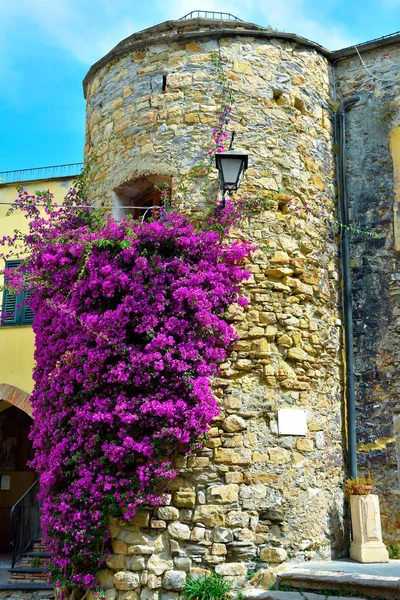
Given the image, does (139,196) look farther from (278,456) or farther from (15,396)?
(15,396)

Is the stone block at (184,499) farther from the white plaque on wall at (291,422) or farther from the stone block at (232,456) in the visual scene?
the white plaque on wall at (291,422)

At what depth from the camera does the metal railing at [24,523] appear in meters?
9.75

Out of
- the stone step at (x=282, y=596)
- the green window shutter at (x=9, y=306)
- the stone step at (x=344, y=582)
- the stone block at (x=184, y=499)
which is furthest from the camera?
the green window shutter at (x=9, y=306)

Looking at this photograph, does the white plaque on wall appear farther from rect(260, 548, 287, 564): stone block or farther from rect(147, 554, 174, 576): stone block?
rect(147, 554, 174, 576): stone block

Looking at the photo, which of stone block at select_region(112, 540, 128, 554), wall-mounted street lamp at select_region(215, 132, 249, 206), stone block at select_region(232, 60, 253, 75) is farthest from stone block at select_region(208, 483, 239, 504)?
stone block at select_region(232, 60, 253, 75)

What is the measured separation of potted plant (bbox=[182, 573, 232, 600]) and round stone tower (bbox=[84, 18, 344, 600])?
0.09 metres

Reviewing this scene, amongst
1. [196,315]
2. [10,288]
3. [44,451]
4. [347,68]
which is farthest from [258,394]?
[347,68]

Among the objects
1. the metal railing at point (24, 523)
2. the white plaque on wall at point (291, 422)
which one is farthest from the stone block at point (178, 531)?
the metal railing at point (24, 523)

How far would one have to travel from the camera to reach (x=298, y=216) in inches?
281

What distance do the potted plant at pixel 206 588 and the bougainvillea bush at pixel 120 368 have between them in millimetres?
768

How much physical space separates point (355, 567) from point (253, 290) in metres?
2.79

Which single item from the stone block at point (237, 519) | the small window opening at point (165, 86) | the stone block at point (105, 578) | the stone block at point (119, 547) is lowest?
the stone block at point (105, 578)

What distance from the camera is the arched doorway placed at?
12.9 metres

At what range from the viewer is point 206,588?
18.4ft
